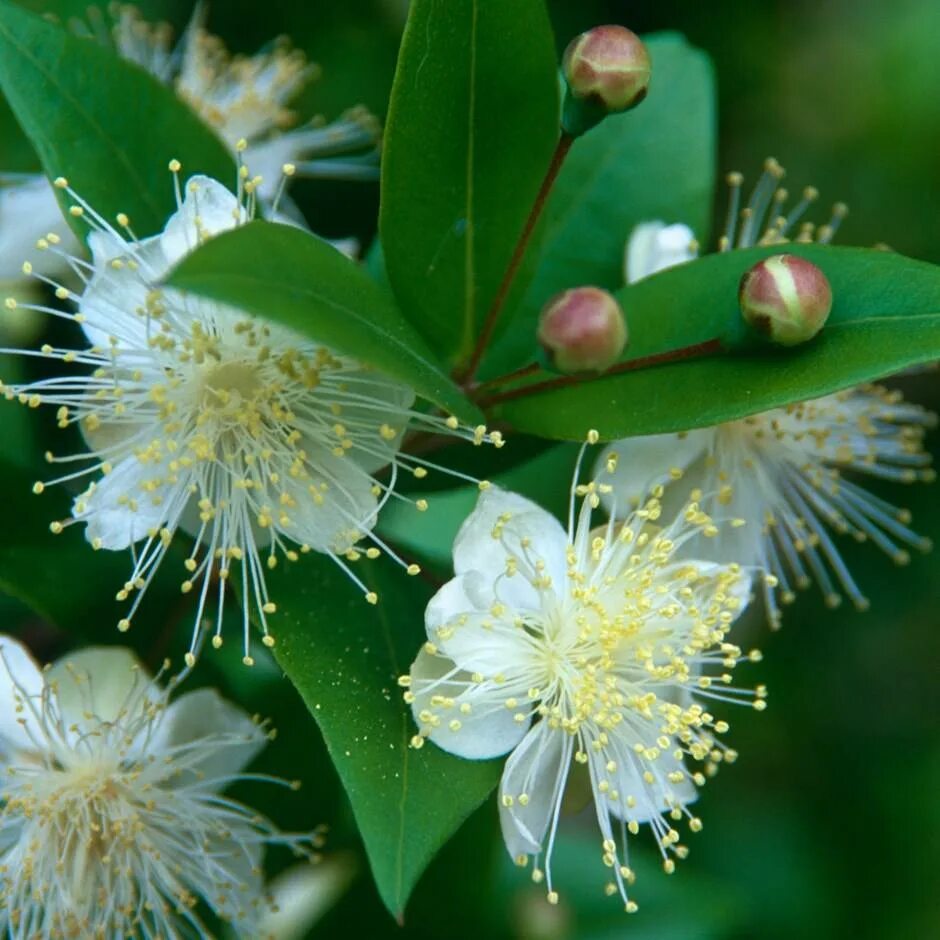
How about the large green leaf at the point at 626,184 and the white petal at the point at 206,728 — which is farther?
the large green leaf at the point at 626,184

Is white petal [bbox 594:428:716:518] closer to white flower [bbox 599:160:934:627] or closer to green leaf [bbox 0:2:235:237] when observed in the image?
white flower [bbox 599:160:934:627]

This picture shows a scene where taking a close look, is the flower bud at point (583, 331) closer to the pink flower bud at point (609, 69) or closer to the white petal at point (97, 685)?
the pink flower bud at point (609, 69)

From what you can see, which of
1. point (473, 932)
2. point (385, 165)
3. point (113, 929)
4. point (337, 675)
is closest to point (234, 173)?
point (385, 165)

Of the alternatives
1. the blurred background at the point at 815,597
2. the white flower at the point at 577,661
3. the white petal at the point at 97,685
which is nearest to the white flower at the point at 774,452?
the white flower at the point at 577,661

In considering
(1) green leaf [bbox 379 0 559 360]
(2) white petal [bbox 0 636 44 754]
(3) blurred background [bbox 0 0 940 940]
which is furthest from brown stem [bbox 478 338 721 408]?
(3) blurred background [bbox 0 0 940 940]

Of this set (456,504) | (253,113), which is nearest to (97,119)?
(253,113)

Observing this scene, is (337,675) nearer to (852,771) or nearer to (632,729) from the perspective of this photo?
(632,729)
